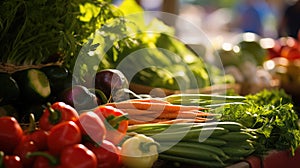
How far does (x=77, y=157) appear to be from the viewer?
146 centimetres

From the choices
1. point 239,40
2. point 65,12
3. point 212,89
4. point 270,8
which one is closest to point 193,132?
point 65,12

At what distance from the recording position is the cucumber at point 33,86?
208 cm

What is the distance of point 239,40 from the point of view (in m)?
4.52

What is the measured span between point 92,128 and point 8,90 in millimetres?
592

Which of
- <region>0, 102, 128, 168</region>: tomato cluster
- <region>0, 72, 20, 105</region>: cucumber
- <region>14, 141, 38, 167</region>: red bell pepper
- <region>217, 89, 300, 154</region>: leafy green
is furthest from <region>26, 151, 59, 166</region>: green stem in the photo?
<region>217, 89, 300, 154</region>: leafy green

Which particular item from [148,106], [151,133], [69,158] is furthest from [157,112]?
[69,158]

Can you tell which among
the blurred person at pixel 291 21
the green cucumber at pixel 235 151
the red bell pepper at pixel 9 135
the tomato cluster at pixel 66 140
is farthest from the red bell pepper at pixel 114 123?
the blurred person at pixel 291 21

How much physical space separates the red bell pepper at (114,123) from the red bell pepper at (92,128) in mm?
61

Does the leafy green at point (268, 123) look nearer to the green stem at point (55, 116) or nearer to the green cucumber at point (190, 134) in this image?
the green cucumber at point (190, 134)

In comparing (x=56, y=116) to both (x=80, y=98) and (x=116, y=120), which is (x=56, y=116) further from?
(x=80, y=98)

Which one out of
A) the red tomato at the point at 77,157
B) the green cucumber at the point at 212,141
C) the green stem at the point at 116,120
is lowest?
the red tomato at the point at 77,157

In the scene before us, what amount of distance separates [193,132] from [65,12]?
34.1 inches

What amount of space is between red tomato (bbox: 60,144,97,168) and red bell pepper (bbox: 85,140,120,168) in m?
0.08

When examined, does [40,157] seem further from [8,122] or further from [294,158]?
[294,158]
